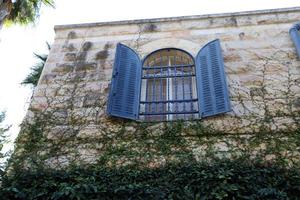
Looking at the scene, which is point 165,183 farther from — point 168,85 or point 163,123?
point 168,85

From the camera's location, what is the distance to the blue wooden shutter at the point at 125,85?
17.1ft

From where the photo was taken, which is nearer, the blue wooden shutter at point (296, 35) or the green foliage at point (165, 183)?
the green foliage at point (165, 183)

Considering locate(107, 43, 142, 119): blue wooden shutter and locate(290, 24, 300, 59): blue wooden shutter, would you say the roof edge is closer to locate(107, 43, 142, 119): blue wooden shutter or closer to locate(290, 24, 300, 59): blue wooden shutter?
locate(290, 24, 300, 59): blue wooden shutter

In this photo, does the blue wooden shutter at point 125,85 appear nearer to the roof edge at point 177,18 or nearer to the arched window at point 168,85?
the arched window at point 168,85

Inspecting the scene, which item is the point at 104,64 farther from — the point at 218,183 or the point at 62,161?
the point at 218,183

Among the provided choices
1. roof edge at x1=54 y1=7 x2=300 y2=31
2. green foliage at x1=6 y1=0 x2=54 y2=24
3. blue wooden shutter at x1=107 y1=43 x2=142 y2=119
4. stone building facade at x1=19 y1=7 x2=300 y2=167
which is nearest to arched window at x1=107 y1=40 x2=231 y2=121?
blue wooden shutter at x1=107 y1=43 x2=142 y2=119

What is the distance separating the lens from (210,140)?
4840mm

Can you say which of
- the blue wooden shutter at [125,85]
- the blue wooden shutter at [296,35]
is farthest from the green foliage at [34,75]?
the blue wooden shutter at [296,35]

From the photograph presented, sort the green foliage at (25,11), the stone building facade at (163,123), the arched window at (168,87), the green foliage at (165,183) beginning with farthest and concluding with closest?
the green foliage at (25,11)
the arched window at (168,87)
the stone building facade at (163,123)
the green foliage at (165,183)

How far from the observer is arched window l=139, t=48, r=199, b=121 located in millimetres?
5438

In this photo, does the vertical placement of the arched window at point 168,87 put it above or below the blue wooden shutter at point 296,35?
below

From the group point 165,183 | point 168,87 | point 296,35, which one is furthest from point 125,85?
point 296,35

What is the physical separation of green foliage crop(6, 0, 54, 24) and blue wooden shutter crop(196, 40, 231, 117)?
3.97m

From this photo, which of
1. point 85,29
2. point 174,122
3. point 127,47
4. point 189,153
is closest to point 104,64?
point 127,47
